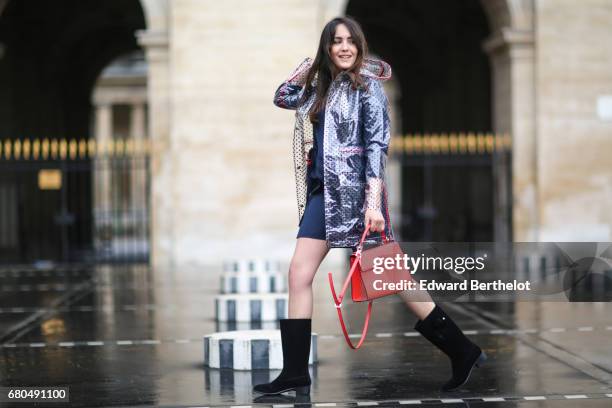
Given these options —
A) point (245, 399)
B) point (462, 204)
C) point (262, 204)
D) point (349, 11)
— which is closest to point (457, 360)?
point (245, 399)

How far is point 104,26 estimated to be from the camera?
102 feet

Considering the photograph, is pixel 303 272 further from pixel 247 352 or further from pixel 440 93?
pixel 440 93

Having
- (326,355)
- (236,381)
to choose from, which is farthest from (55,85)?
(236,381)

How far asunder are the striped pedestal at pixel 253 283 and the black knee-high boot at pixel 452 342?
608 centimetres

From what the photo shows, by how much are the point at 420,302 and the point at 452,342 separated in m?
0.29

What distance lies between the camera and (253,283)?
12.5m

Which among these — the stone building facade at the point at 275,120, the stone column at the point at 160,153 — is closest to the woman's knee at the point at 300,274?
the stone building facade at the point at 275,120

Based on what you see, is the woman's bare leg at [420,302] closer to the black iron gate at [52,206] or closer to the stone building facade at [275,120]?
the stone building facade at [275,120]

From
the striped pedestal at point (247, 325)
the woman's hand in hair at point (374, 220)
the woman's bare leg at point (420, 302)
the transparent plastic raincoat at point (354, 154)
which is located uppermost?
the transparent plastic raincoat at point (354, 154)

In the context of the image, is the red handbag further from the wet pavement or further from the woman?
the wet pavement

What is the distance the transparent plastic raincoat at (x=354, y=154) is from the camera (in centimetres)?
614

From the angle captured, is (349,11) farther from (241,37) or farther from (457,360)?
(457,360)

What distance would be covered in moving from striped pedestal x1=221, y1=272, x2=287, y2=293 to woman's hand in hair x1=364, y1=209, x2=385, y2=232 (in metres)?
6.30

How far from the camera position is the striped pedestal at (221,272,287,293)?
12.3 meters
